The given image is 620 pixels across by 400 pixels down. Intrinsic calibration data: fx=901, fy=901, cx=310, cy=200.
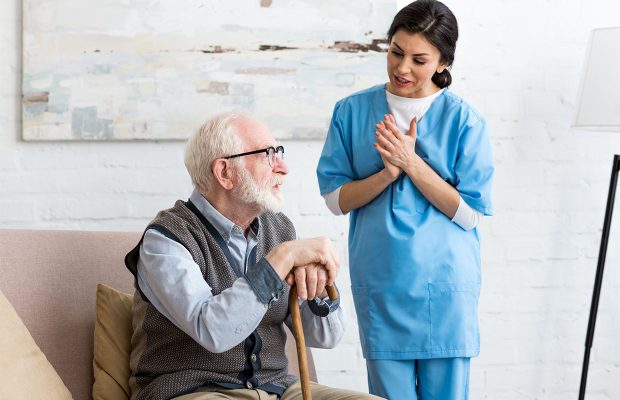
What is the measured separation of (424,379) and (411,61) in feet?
2.66

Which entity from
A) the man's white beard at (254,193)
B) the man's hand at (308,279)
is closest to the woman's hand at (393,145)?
the man's white beard at (254,193)

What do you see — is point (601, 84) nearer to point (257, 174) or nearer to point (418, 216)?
point (418, 216)

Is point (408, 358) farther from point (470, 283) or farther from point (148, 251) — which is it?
point (148, 251)

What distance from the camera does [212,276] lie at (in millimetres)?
1967

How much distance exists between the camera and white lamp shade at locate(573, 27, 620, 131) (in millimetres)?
2820

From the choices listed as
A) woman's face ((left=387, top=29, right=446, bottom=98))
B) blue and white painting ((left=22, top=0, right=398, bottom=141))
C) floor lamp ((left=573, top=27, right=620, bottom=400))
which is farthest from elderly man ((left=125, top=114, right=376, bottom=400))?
floor lamp ((left=573, top=27, right=620, bottom=400))

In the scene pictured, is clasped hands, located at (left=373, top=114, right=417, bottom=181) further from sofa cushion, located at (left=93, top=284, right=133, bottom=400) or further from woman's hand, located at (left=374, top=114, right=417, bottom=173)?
sofa cushion, located at (left=93, top=284, right=133, bottom=400)

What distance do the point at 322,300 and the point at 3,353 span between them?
27.8 inches

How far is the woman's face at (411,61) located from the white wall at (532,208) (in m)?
0.73

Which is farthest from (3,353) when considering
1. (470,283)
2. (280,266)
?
(470,283)

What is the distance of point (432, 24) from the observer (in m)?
2.27

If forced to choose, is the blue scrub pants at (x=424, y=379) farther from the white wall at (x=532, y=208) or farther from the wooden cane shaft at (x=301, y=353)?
the white wall at (x=532, y=208)

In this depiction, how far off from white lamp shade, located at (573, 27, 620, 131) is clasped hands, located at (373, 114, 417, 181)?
87 centimetres

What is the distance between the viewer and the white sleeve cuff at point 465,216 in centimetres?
230
